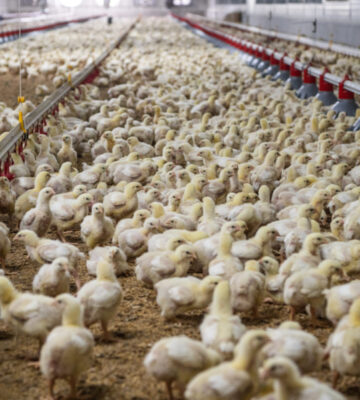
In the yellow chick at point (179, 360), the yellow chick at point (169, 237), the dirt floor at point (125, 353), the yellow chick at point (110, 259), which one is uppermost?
the yellow chick at point (179, 360)

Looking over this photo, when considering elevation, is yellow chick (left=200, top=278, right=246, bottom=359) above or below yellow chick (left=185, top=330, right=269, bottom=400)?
below

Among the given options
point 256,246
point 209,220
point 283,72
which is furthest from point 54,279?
point 283,72

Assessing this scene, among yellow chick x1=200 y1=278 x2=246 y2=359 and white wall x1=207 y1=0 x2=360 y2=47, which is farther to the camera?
white wall x1=207 y1=0 x2=360 y2=47

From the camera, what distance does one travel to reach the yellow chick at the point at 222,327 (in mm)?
2947

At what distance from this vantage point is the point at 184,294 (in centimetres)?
361

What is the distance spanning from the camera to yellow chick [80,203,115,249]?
473 cm

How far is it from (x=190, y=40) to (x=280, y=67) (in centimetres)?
1106

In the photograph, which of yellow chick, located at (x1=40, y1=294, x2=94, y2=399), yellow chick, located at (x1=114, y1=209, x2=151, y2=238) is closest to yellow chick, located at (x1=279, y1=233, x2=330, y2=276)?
yellow chick, located at (x1=114, y1=209, x2=151, y2=238)

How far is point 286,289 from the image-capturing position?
3.57 metres

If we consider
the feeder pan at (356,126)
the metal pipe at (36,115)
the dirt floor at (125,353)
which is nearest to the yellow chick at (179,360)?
the dirt floor at (125,353)

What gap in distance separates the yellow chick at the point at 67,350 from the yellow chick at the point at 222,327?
1.79 feet

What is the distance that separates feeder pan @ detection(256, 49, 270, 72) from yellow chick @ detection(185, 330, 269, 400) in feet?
42.6

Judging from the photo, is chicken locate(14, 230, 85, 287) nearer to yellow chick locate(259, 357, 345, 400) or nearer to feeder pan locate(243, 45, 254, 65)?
yellow chick locate(259, 357, 345, 400)

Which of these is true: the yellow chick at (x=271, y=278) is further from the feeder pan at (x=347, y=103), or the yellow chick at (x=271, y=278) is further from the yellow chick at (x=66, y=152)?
the feeder pan at (x=347, y=103)
